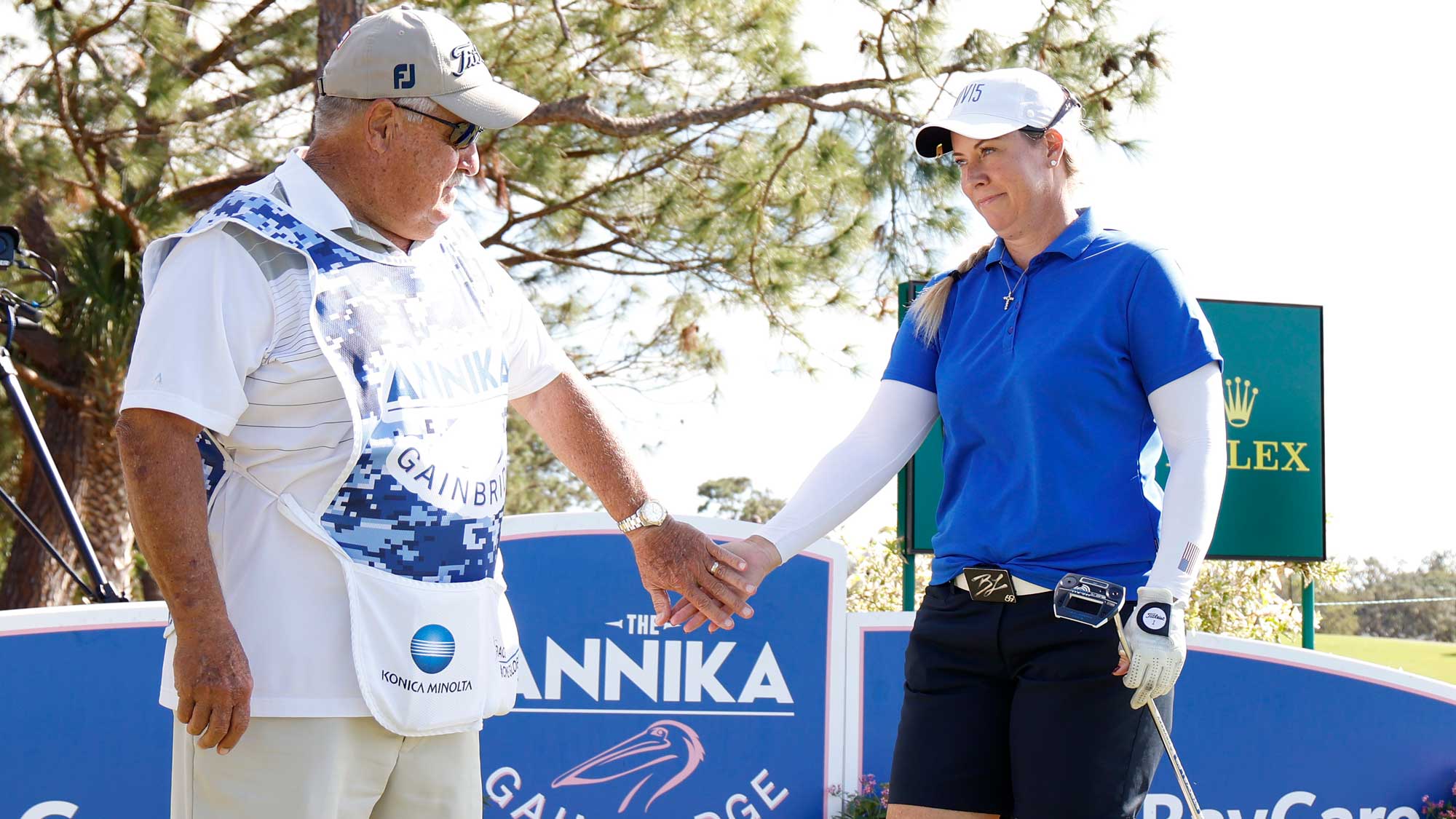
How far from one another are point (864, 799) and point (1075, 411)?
269 cm

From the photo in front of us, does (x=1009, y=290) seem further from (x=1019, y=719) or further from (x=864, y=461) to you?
(x=1019, y=719)

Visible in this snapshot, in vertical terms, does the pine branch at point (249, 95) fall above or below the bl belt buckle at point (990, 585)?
above

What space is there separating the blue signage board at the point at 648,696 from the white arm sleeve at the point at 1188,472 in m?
2.42

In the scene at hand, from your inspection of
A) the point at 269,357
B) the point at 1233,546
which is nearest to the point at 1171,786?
the point at 1233,546

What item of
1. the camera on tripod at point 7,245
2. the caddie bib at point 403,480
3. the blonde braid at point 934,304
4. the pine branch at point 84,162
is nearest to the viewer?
the caddie bib at point 403,480

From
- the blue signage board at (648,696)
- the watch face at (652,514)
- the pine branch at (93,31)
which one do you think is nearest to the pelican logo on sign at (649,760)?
the blue signage board at (648,696)

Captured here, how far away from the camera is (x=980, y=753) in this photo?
7.22 ft

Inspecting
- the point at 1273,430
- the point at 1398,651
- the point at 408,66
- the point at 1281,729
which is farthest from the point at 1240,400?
the point at 1398,651

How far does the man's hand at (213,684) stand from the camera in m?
1.81

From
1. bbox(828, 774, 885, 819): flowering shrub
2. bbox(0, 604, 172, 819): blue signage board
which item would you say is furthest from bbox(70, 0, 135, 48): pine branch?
bbox(828, 774, 885, 819): flowering shrub

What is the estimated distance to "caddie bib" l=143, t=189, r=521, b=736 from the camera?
1916mm

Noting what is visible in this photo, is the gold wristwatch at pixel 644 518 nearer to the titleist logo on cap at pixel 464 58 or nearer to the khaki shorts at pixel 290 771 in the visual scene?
the khaki shorts at pixel 290 771

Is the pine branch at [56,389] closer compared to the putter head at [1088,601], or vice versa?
the putter head at [1088,601]

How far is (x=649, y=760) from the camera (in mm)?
4480
